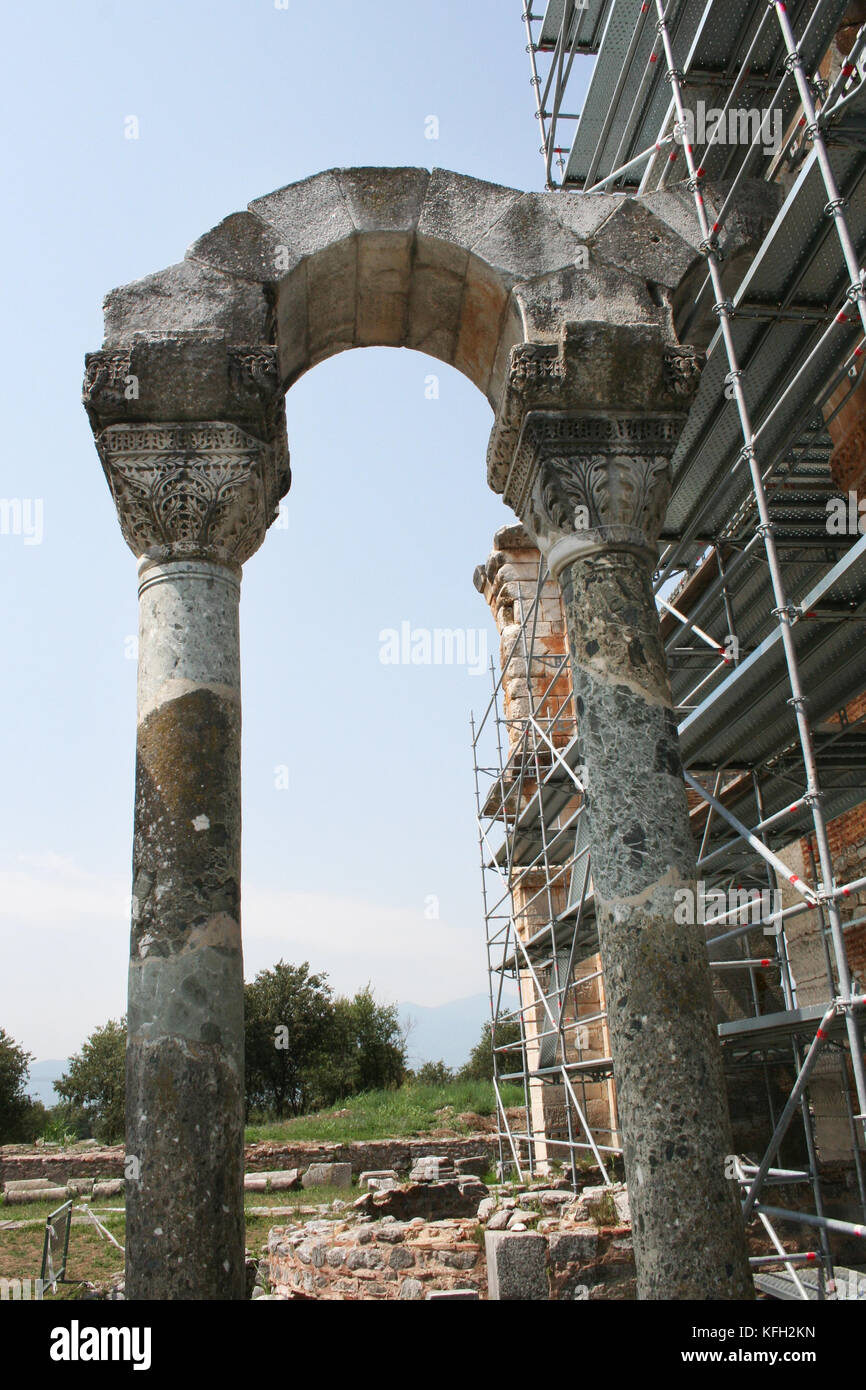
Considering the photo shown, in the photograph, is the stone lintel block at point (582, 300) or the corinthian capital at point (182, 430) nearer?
the corinthian capital at point (182, 430)

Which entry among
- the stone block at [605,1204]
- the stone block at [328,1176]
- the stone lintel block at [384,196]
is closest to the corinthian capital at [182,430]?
A: the stone lintel block at [384,196]

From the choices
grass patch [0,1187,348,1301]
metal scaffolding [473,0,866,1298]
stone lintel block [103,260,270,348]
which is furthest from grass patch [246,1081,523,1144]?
stone lintel block [103,260,270,348]

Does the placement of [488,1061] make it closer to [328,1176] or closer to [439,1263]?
[328,1176]

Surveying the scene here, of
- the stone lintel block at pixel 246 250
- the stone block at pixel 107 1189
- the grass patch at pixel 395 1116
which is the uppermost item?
the stone lintel block at pixel 246 250

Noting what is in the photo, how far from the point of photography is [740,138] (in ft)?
21.6

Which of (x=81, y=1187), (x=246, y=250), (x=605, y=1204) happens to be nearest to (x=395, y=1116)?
(x=81, y=1187)

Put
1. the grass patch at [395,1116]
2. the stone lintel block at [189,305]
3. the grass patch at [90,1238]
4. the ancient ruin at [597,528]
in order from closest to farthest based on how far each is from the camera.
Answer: the ancient ruin at [597,528] → the stone lintel block at [189,305] → the grass patch at [90,1238] → the grass patch at [395,1116]

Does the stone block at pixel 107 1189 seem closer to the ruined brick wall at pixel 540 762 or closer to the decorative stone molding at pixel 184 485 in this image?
the ruined brick wall at pixel 540 762

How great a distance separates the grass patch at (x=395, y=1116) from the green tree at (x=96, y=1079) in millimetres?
13926

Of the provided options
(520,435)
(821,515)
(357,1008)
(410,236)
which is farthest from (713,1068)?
(357,1008)

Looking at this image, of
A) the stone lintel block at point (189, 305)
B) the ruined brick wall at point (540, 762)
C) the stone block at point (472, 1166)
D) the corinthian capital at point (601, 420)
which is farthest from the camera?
the stone block at point (472, 1166)

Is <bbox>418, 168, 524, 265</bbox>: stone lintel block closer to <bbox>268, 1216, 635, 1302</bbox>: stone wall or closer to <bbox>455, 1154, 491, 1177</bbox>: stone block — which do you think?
<bbox>268, 1216, 635, 1302</bbox>: stone wall

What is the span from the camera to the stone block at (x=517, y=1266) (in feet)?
21.2

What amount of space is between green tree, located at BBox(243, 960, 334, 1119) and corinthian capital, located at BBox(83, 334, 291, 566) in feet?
94.4
